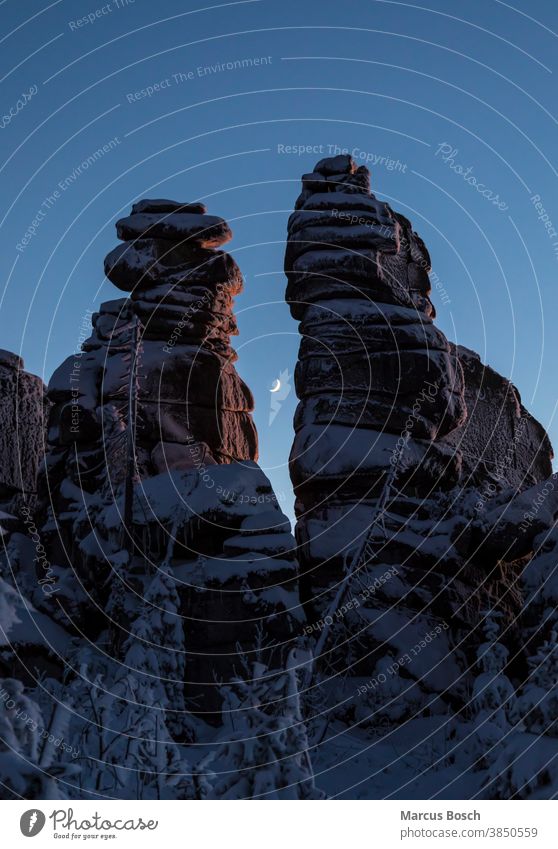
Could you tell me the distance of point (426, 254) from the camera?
42750 millimetres

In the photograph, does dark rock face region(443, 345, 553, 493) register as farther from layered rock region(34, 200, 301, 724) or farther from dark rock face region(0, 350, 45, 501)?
dark rock face region(0, 350, 45, 501)

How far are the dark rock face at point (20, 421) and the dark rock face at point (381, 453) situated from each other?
558 inches

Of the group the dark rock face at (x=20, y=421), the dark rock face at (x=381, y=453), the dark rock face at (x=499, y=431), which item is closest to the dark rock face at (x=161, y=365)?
the dark rock face at (x=381, y=453)

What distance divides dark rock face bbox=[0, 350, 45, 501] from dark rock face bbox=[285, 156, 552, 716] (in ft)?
46.5

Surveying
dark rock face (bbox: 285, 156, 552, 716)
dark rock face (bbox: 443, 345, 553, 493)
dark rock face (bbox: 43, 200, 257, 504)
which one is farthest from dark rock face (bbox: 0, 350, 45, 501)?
dark rock face (bbox: 443, 345, 553, 493)

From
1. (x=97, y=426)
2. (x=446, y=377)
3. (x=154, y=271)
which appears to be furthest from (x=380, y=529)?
(x=154, y=271)

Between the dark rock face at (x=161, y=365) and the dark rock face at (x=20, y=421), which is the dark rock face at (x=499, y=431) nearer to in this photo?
the dark rock face at (x=161, y=365)

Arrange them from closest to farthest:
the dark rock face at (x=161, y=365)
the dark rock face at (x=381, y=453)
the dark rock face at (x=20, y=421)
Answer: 1. the dark rock face at (x=381, y=453)
2. the dark rock face at (x=161, y=365)
3. the dark rock face at (x=20, y=421)

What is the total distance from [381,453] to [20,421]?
18431 millimetres

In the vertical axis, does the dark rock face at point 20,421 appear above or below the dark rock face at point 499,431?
above

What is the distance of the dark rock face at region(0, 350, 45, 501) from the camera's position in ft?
153

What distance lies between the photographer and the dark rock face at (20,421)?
4659 centimetres

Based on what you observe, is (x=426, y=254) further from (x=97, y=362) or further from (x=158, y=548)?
(x=158, y=548)

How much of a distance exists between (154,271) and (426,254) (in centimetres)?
1039
